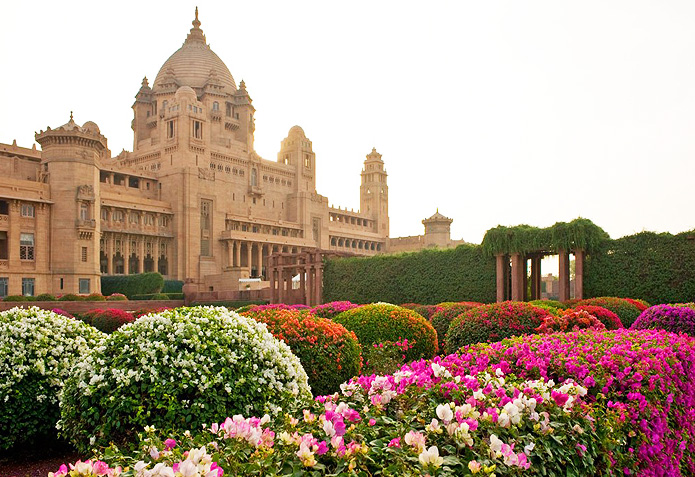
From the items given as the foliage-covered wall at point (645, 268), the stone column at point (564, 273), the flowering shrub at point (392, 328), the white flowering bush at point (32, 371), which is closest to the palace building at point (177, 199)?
the stone column at point (564, 273)

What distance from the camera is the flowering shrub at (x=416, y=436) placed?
10.3 feet

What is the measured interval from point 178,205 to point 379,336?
1963 inches

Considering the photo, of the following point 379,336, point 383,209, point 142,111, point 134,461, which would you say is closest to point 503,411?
point 134,461

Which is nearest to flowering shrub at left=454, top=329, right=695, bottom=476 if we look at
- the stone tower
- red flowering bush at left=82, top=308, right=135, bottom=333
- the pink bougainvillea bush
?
the pink bougainvillea bush

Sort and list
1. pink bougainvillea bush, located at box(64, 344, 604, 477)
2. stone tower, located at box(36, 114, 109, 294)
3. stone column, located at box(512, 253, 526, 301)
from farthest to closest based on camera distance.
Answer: stone tower, located at box(36, 114, 109, 294) → stone column, located at box(512, 253, 526, 301) → pink bougainvillea bush, located at box(64, 344, 604, 477)

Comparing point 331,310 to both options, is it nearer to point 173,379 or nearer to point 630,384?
point 173,379

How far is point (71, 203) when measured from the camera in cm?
4494

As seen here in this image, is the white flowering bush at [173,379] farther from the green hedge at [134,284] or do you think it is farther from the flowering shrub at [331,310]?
the green hedge at [134,284]

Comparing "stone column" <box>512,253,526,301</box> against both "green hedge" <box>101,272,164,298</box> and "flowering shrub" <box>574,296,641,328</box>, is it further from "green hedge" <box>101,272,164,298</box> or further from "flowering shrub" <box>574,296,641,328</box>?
"green hedge" <box>101,272,164,298</box>

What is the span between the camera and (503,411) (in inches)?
148

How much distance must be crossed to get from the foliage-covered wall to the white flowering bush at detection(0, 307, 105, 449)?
21.3 metres

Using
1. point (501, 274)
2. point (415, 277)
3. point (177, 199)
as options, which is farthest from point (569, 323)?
point (177, 199)

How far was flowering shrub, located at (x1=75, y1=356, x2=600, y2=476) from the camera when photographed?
124 inches

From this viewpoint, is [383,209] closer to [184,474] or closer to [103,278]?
[103,278]
